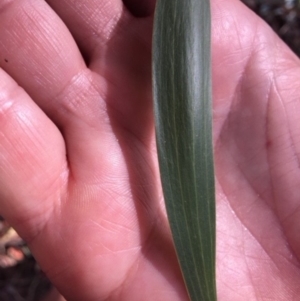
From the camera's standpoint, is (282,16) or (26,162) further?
(282,16)

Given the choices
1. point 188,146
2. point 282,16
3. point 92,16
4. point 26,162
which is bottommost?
point 282,16

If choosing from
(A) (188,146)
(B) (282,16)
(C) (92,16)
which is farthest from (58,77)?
(B) (282,16)

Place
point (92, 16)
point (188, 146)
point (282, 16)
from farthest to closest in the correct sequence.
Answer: point (282, 16), point (92, 16), point (188, 146)

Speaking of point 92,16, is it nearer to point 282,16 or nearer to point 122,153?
point 122,153

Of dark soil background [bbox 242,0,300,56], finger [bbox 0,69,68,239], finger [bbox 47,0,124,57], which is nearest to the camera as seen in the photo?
finger [bbox 0,69,68,239]

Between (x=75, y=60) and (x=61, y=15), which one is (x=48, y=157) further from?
(x=61, y=15)

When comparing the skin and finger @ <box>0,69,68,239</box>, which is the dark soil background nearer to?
the skin

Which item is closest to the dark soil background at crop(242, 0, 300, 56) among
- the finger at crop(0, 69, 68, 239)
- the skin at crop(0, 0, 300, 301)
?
the skin at crop(0, 0, 300, 301)
